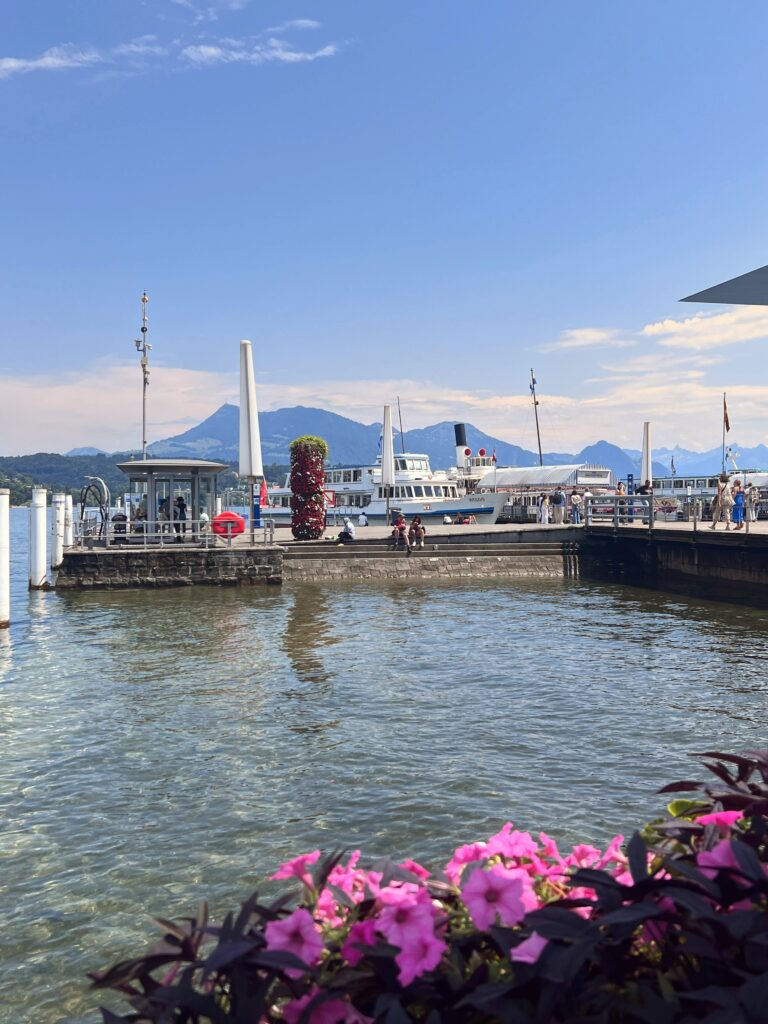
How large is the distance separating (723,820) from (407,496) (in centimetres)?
5111

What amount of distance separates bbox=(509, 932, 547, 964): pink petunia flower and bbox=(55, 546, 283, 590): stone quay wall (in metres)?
24.1

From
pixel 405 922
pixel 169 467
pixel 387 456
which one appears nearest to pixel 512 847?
pixel 405 922

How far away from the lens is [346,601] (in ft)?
74.8

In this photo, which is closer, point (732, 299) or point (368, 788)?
point (732, 299)

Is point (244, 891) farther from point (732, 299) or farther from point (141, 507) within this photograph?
point (141, 507)

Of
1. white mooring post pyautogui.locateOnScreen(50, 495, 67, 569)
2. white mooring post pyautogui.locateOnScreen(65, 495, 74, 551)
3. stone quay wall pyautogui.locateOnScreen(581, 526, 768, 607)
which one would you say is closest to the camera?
stone quay wall pyautogui.locateOnScreen(581, 526, 768, 607)

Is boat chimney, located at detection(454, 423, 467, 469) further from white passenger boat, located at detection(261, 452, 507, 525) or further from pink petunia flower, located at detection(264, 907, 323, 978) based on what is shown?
pink petunia flower, located at detection(264, 907, 323, 978)

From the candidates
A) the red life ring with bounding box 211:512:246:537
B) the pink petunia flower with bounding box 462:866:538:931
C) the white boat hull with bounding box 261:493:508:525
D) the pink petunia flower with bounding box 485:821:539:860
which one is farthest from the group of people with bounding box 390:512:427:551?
the pink petunia flower with bounding box 462:866:538:931

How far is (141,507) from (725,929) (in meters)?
27.6

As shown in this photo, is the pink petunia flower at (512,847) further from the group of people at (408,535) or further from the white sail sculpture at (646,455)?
the white sail sculpture at (646,455)

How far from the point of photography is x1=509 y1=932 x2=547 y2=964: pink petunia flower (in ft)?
6.35

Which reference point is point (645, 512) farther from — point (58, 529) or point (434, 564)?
point (58, 529)

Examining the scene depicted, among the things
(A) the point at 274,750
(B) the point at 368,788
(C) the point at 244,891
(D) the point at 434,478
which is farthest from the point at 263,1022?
(D) the point at 434,478

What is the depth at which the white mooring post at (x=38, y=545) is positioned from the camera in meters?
24.7
